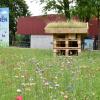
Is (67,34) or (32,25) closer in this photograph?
(67,34)

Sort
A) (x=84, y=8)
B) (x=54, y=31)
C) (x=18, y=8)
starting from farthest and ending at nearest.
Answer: (x=18, y=8) → (x=84, y=8) → (x=54, y=31)

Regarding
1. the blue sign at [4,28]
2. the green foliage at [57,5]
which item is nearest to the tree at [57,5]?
the green foliage at [57,5]

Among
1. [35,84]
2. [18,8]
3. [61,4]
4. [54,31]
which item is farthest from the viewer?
[18,8]

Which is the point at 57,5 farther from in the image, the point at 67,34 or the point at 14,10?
the point at 14,10

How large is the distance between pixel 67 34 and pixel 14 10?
1998 inches

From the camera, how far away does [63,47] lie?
54.6 ft

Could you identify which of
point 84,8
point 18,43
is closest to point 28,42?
point 18,43

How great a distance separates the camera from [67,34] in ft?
55.0

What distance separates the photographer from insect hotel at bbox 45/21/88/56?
16234mm

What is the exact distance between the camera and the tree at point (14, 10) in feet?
208

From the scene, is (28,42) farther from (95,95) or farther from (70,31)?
(95,95)

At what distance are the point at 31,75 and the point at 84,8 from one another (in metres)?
18.4

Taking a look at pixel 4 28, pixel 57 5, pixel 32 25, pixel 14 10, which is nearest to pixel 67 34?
pixel 4 28

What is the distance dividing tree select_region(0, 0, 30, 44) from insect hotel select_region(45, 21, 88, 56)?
4481 centimetres
